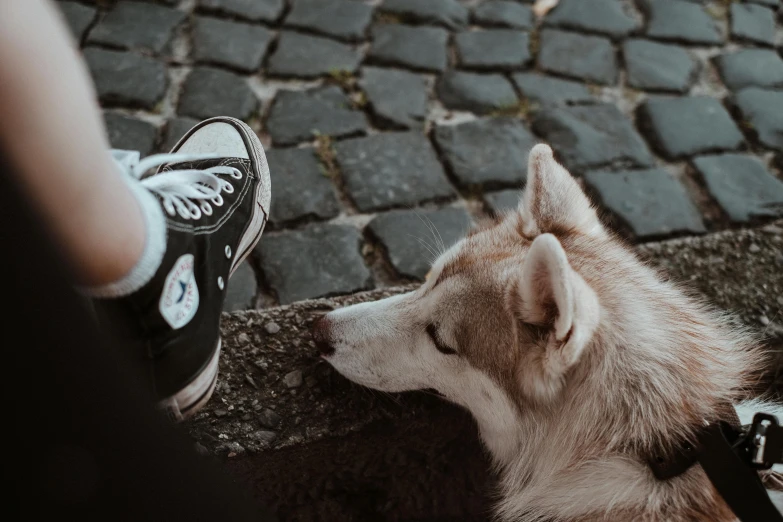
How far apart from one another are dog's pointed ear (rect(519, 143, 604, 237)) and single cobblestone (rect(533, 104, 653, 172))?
54.8 inches

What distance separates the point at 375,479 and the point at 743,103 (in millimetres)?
3480

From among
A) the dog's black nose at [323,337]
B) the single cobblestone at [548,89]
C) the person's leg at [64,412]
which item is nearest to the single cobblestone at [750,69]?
the single cobblestone at [548,89]

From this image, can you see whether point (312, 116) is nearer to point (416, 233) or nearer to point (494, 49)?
point (416, 233)

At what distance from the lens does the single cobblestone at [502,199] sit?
372 centimetres

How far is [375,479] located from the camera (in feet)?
9.46

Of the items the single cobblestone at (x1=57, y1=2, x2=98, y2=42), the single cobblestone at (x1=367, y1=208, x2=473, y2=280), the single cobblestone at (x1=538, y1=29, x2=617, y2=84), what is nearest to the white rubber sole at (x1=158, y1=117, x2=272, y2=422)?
the single cobblestone at (x1=367, y1=208, x2=473, y2=280)

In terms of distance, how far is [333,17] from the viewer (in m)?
4.61

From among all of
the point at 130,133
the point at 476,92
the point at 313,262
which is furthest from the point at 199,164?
the point at 476,92

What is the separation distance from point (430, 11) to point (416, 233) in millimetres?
2063

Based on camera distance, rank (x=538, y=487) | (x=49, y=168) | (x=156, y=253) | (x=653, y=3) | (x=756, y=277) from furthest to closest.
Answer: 1. (x=653, y=3)
2. (x=756, y=277)
3. (x=538, y=487)
4. (x=156, y=253)
5. (x=49, y=168)

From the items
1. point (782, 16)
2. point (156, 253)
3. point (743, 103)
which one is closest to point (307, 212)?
point (156, 253)

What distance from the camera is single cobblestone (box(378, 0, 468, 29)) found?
15.5 feet

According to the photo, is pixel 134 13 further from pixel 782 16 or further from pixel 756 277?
pixel 782 16

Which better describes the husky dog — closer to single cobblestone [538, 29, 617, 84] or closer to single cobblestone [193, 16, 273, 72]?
single cobblestone [538, 29, 617, 84]
